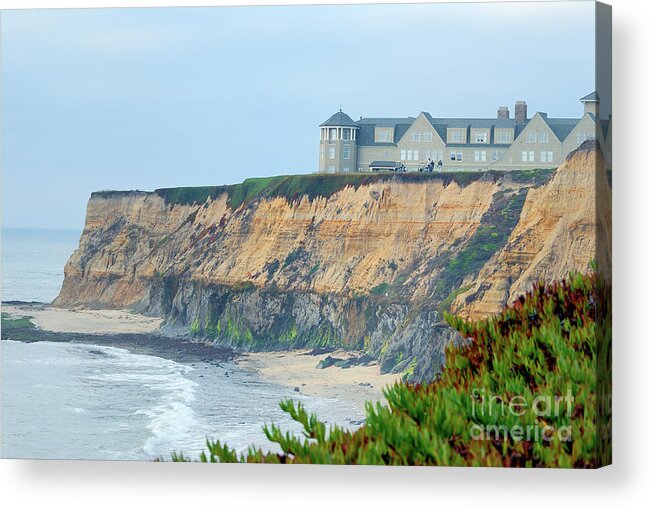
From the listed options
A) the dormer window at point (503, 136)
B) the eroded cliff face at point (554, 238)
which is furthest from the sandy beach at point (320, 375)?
the dormer window at point (503, 136)

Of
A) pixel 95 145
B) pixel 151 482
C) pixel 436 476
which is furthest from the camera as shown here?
pixel 95 145

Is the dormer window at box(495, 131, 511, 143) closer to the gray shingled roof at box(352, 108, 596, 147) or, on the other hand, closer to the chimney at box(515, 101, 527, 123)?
the gray shingled roof at box(352, 108, 596, 147)

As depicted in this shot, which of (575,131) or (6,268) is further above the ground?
(575,131)

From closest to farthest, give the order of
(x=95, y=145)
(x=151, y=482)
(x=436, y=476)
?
1. (x=436, y=476)
2. (x=151, y=482)
3. (x=95, y=145)

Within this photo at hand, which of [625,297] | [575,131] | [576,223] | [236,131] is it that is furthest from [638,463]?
[236,131]

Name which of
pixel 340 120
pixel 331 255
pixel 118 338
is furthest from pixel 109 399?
pixel 340 120

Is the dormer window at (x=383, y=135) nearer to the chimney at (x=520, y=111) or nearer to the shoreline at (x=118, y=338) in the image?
the chimney at (x=520, y=111)

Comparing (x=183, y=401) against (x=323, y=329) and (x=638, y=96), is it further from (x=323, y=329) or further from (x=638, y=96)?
(x=638, y=96)
